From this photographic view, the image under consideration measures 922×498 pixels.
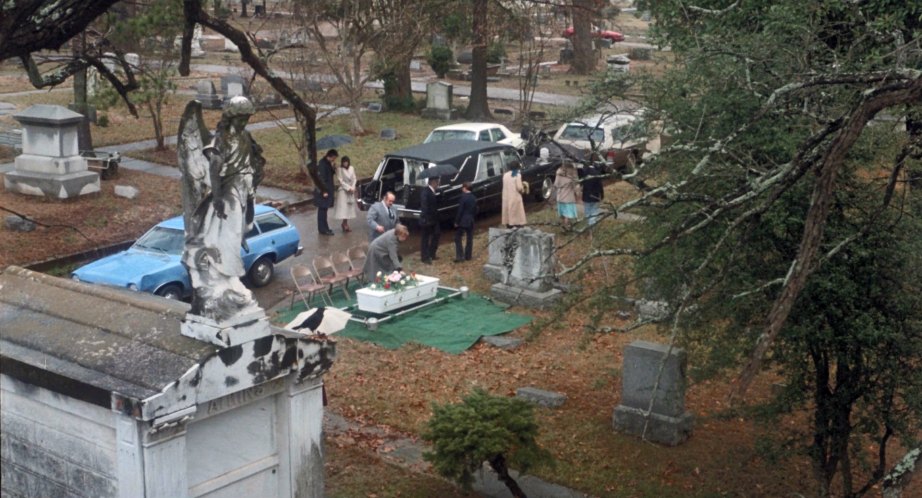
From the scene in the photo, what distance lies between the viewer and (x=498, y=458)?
1027 cm

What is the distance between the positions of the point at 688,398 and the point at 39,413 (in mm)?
7751

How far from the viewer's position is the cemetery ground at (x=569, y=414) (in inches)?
443

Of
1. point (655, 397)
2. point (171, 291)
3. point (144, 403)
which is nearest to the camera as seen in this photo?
point (144, 403)

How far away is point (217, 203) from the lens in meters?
8.75

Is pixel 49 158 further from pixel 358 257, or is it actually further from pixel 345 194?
pixel 358 257

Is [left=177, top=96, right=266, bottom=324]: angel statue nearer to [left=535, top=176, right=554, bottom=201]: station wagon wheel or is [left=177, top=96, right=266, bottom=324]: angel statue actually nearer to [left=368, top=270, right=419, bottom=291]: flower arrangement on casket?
[left=368, top=270, right=419, bottom=291]: flower arrangement on casket

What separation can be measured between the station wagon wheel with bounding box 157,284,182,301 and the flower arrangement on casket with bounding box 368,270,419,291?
9.87 ft

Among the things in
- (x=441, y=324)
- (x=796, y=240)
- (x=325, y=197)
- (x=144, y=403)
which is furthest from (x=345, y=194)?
(x=144, y=403)

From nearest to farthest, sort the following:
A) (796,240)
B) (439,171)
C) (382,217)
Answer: (796,240) < (382,217) < (439,171)

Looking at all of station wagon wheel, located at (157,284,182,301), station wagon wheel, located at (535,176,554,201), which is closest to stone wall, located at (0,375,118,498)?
station wagon wheel, located at (157,284,182,301)

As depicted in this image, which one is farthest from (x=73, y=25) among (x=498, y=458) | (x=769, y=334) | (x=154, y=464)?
(x=769, y=334)

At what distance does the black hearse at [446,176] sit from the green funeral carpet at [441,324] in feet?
14.2

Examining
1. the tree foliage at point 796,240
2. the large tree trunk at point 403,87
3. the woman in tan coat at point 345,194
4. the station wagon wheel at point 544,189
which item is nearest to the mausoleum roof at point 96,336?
the tree foliage at point 796,240

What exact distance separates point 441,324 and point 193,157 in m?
8.32
